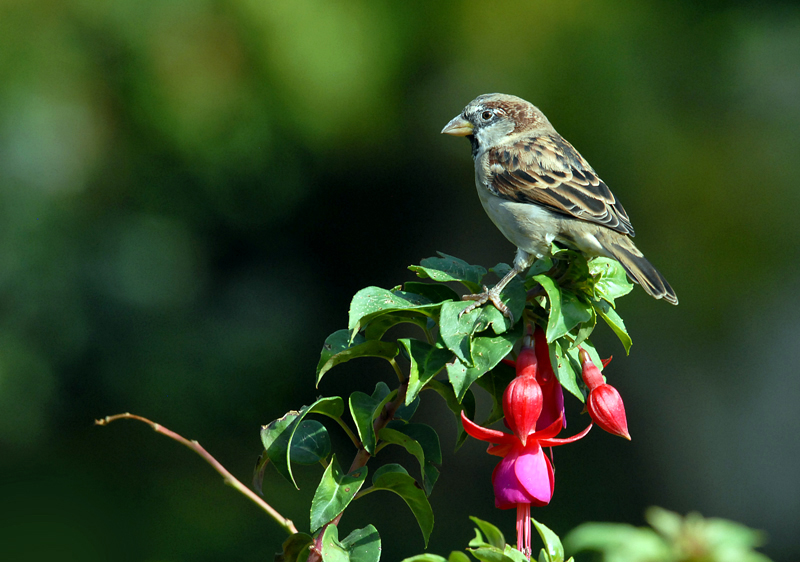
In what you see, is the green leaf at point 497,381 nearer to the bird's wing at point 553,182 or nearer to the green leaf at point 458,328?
the green leaf at point 458,328

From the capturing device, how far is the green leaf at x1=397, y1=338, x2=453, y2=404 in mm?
1263

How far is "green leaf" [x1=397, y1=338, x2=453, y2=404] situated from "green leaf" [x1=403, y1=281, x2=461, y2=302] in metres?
0.11

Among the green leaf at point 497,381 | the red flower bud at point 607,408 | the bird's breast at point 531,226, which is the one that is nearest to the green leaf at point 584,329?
the red flower bud at point 607,408

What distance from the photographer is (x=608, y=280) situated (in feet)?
4.80

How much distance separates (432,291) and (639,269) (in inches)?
31.1

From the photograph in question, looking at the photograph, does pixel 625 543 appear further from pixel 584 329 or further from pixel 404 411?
pixel 404 411

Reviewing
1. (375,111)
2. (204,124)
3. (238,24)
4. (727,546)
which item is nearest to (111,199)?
(204,124)

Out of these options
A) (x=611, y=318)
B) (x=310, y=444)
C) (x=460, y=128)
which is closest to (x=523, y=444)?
(x=611, y=318)

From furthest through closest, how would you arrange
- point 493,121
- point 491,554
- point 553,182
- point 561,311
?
1. point 493,121
2. point 553,182
3. point 561,311
4. point 491,554

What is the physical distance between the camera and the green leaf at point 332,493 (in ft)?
4.03

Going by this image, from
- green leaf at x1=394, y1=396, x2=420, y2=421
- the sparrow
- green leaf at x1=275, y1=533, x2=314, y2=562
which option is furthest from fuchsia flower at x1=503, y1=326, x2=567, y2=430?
the sparrow

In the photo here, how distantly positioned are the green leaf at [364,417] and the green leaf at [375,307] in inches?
5.2

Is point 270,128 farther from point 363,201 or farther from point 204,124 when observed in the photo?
point 363,201

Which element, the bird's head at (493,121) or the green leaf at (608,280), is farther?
the bird's head at (493,121)
